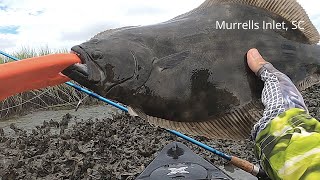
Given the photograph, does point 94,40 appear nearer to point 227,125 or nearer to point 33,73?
point 33,73

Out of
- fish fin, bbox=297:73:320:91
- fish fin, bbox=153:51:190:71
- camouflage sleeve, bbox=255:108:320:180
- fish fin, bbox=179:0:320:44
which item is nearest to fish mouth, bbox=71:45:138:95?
fish fin, bbox=153:51:190:71

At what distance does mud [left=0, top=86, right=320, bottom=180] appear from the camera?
7.52 m

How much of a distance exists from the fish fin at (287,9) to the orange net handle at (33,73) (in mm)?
791

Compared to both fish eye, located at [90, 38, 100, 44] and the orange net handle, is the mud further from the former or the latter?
the orange net handle

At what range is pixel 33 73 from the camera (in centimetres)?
203

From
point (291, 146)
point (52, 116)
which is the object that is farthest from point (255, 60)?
point (52, 116)

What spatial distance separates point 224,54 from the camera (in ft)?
8.18

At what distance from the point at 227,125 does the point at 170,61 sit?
1.61 feet

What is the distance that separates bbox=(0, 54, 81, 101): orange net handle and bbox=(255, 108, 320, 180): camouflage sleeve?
38.1 inches

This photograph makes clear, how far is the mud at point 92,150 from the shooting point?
752 cm

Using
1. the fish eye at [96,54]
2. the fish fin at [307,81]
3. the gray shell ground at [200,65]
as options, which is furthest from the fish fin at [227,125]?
the fish eye at [96,54]

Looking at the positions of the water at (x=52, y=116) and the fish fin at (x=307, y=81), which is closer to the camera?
the fish fin at (x=307, y=81)

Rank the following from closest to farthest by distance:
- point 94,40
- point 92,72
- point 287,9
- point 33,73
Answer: point 33,73 < point 92,72 < point 94,40 < point 287,9

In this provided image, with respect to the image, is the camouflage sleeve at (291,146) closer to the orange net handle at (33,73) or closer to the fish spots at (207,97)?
the fish spots at (207,97)
